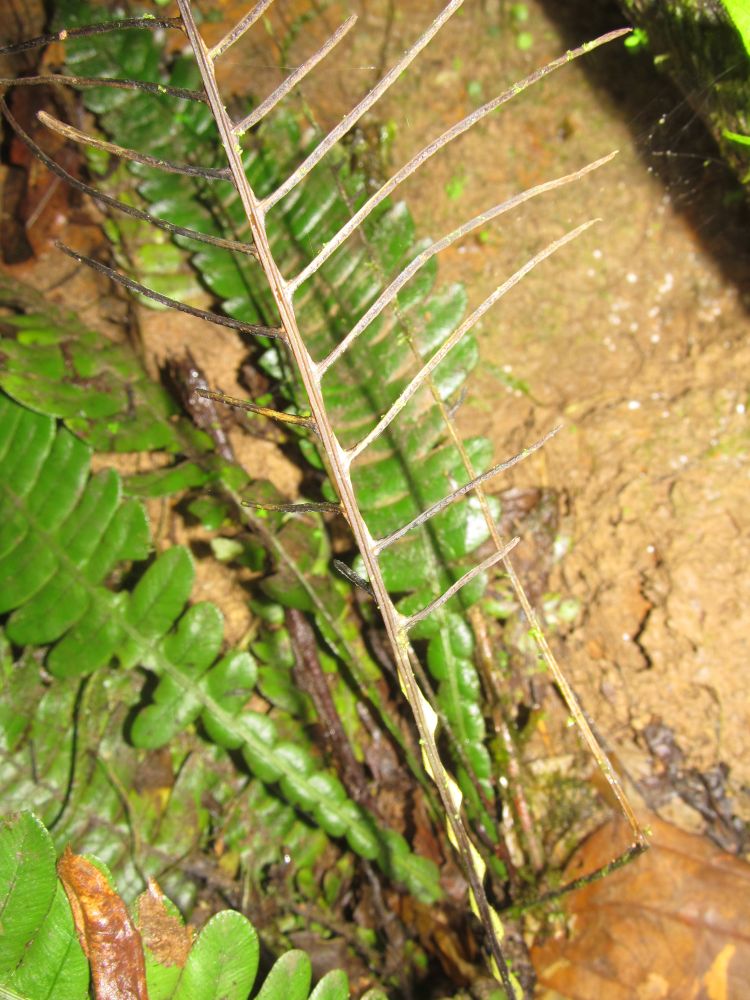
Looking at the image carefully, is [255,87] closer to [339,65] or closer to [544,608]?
[339,65]

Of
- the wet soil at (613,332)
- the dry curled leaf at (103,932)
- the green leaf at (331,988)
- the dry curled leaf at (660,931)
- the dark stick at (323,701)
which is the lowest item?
the dry curled leaf at (103,932)

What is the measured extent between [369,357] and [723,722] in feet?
4.85

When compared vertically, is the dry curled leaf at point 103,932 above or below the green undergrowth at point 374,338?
below

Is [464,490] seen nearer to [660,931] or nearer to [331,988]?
[331,988]

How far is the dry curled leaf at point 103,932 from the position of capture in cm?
120

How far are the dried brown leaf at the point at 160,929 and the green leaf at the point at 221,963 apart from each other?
27mm

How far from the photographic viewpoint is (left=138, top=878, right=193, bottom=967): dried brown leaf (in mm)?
1252

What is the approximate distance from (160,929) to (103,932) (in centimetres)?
11

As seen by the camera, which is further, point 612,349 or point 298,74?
point 612,349

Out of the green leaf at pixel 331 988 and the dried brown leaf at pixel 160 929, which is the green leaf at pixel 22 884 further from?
the green leaf at pixel 331 988

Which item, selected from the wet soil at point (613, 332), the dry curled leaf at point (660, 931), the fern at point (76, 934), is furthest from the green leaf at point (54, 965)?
the wet soil at point (613, 332)

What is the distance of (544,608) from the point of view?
2.26m

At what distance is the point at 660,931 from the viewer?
6.07 feet

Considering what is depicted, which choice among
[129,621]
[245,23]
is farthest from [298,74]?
[129,621]
